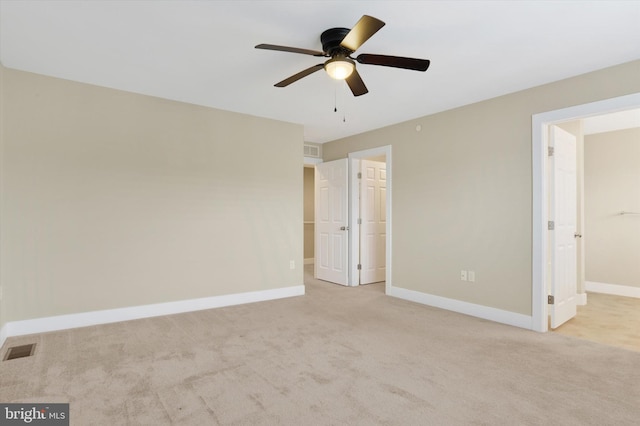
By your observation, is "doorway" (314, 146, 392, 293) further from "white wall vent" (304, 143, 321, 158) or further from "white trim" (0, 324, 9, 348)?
"white trim" (0, 324, 9, 348)

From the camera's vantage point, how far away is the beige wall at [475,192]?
3.48 m

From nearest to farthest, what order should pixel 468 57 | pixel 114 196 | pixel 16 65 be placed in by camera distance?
pixel 468 57 < pixel 16 65 < pixel 114 196

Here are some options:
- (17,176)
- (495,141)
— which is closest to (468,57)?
(495,141)

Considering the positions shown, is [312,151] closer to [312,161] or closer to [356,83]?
[312,161]

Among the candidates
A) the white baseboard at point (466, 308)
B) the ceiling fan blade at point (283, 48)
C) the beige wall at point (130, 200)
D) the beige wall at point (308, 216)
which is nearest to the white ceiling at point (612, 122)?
the white baseboard at point (466, 308)

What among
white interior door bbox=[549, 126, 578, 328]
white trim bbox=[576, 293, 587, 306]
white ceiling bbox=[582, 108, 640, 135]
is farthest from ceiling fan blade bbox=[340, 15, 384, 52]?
white trim bbox=[576, 293, 587, 306]

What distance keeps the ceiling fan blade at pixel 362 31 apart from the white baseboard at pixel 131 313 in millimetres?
3397

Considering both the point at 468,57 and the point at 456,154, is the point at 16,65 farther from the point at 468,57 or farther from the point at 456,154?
the point at 456,154

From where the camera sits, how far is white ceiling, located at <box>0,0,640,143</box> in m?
2.19

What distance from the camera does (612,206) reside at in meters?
5.09

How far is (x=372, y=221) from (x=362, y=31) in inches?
162

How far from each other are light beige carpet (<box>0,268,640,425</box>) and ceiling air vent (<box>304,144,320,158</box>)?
340 cm

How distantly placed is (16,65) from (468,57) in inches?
163

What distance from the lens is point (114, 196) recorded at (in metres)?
3.61
